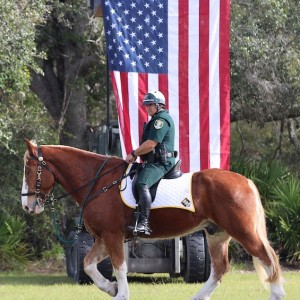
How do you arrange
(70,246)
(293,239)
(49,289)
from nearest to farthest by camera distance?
(49,289) < (70,246) < (293,239)

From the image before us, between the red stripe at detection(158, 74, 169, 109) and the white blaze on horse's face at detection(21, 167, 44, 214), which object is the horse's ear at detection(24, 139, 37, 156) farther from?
the red stripe at detection(158, 74, 169, 109)

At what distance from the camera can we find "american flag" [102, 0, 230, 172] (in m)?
14.7

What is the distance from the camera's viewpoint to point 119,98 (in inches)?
576

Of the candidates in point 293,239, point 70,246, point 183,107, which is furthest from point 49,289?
point 293,239

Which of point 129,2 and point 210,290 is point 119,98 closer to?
point 129,2

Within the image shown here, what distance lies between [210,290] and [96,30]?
1101 centimetres

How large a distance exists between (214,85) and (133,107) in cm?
143

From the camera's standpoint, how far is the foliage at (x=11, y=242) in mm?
18547

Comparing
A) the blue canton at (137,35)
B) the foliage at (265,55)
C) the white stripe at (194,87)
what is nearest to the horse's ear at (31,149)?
the blue canton at (137,35)

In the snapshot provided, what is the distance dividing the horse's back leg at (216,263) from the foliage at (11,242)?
808 centimetres

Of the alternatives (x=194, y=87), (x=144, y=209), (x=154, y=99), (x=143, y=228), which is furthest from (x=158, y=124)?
(x=194, y=87)

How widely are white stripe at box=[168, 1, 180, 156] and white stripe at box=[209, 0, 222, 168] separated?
58cm

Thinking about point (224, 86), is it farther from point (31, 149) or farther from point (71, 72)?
point (71, 72)

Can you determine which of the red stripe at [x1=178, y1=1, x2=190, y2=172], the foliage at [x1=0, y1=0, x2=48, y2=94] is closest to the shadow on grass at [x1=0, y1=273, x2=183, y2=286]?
the red stripe at [x1=178, y1=1, x2=190, y2=172]
